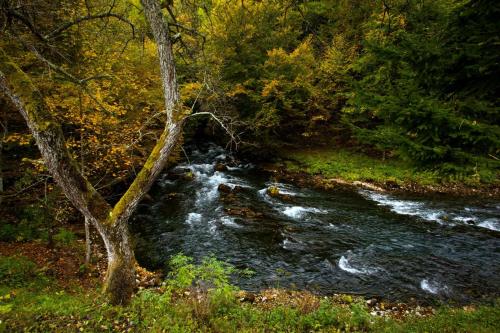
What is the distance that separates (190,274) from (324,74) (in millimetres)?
19859

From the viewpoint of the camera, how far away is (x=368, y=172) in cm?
2189

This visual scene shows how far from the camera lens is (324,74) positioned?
23.7 meters

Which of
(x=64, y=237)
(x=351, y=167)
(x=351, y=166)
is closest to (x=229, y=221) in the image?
(x=64, y=237)

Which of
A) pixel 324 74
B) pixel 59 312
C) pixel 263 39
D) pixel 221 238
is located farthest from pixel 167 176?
pixel 59 312

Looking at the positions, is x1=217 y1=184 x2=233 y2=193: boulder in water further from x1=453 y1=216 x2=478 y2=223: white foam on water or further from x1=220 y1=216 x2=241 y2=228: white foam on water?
x1=453 y1=216 x2=478 y2=223: white foam on water

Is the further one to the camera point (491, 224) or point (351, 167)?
point (351, 167)

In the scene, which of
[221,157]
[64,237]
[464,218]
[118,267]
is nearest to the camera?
[118,267]

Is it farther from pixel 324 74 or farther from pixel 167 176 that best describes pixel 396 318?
pixel 324 74

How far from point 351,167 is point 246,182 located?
7863 millimetres

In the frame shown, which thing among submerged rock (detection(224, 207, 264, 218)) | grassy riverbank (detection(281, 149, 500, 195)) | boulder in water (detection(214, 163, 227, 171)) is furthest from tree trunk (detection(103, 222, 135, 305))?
boulder in water (detection(214, 163, 227, 171))

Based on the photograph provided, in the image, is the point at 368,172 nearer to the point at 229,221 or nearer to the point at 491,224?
the point at 491,224

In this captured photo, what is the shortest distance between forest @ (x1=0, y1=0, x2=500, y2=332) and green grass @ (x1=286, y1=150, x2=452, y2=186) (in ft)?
0.57

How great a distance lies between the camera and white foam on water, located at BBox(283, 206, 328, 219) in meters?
15.6

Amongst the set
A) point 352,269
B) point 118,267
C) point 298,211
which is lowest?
point 352,269
